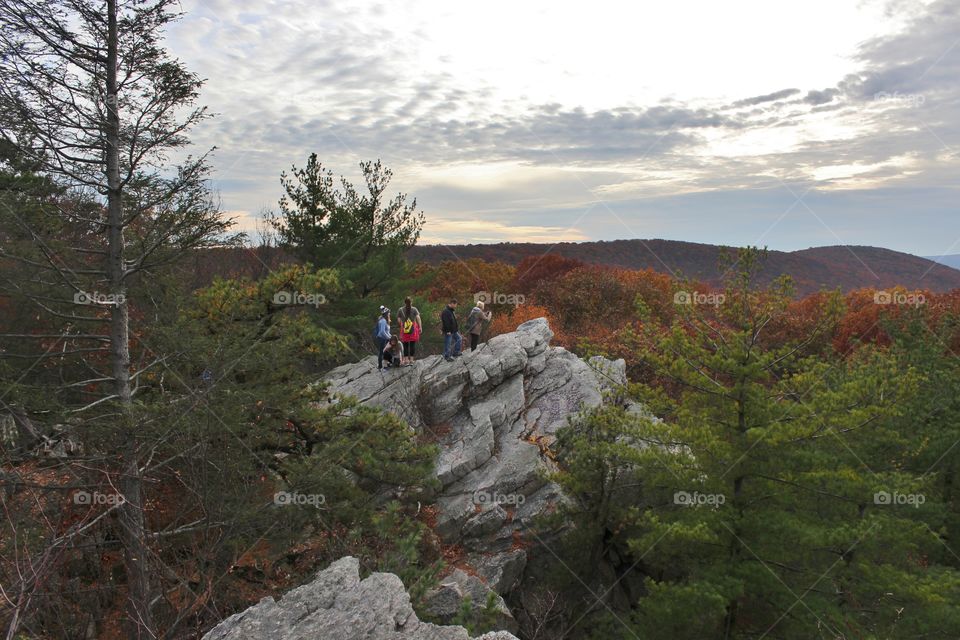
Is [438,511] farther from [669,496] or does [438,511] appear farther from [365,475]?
[669,496]

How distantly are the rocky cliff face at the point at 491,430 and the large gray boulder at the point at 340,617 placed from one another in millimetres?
4383

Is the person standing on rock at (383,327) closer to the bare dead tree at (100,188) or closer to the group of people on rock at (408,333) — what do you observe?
the group of people on rock at (408,333)

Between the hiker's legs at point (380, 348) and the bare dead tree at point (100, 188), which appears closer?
the bare dead tree at point (100, 188)

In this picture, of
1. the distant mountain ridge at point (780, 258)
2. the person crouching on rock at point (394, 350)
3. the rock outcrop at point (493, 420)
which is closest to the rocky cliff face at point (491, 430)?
the rock outcrop at point (493, 420)

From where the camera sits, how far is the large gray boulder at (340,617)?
174 inches

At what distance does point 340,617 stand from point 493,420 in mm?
10508

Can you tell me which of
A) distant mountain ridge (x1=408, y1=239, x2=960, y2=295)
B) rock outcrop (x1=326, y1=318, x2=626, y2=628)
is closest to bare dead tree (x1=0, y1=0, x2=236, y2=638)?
rock outcrop (x1=326, y1=318, x2=626, y2=628)

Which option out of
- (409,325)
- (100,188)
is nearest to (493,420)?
(409,325)

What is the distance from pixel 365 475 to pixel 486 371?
6359mm

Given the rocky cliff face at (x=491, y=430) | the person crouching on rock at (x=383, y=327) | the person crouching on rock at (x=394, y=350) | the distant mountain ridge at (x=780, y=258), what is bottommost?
the rocky cliff face at (x=491, y=430)

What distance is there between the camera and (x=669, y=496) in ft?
37.0

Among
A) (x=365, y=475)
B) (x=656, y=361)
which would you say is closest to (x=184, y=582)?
(x=365, y=475)

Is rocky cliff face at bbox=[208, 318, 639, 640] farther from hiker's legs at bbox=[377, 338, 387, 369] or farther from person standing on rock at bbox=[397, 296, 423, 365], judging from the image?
person standing on rock at bbox=[397, 296, 423, 365]

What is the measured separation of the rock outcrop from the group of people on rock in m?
0.34
